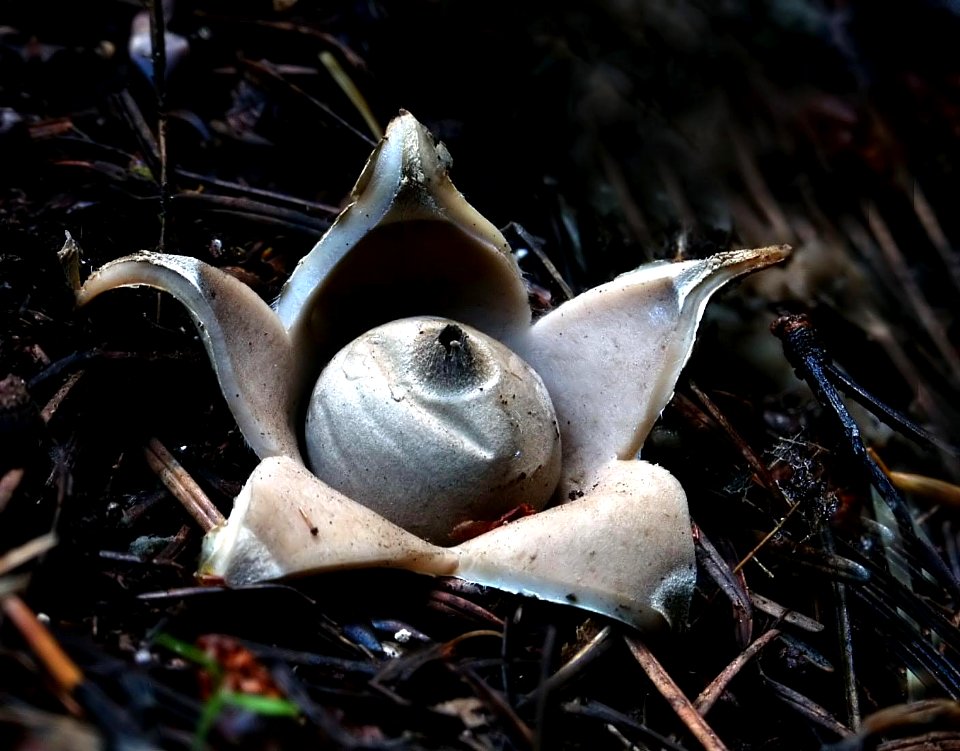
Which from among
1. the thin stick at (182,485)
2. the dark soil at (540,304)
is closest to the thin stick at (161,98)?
the dark soil at (540,304)

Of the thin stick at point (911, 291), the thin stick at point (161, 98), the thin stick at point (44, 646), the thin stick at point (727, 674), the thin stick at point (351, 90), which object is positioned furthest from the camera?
the thin stick at point (911, 291)

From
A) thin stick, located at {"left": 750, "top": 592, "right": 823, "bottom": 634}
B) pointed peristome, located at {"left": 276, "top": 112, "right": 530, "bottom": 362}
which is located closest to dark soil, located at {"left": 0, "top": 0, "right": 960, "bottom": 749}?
thin stick, located at {"left": 750, "top": 592, "right": 823, "bottom": 634}

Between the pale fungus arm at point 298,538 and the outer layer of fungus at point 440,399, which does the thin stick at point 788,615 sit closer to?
the outer layer of fungus at point 440,399

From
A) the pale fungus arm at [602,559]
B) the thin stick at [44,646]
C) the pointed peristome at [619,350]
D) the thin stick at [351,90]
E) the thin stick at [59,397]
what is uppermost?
the thin stick at [351,90]

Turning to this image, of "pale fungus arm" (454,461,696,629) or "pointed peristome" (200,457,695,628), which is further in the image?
"pale fungus arm" (454,461,696,629)

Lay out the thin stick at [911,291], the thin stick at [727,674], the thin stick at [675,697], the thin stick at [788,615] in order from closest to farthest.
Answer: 1. the thin stick at [675,697]
2. the thin stick at [727,674]
3. the thin stick at [788,615]
4. the thin stick at [911,291]

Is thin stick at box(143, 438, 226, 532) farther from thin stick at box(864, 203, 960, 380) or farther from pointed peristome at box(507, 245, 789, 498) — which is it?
thin stick at box(864, 203, 960, 380)
